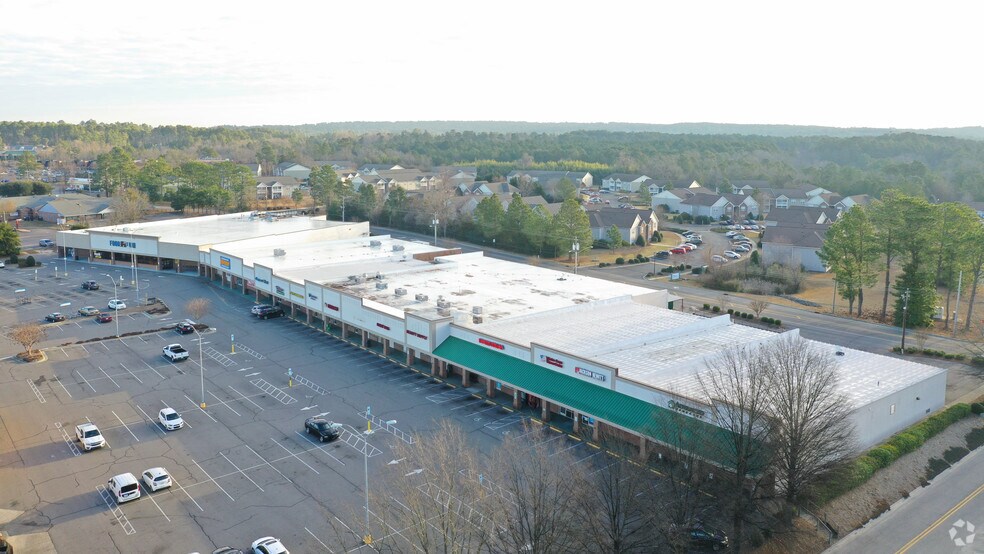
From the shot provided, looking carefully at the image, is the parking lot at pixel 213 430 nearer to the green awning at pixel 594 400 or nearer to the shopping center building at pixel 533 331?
the green awning at pixel 594 400

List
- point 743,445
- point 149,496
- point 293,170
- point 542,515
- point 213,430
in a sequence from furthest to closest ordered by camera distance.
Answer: point 293,170
point 213,430
point 149,496
point 743,445
point 542,515

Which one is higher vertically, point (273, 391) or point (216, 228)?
point (216, 228)

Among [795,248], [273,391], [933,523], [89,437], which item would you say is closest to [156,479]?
[89,437]

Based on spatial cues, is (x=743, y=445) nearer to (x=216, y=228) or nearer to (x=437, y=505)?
(x=437, y=505)

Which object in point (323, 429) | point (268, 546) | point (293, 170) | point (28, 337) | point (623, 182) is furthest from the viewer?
point (293, 170)

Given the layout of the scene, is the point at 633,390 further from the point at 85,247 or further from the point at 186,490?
the point at 85,247

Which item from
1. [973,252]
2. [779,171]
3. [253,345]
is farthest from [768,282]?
[779,171]

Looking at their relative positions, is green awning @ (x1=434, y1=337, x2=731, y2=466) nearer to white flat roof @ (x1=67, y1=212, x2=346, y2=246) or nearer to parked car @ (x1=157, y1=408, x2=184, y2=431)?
parked car @ (x1=157, y1=408, x2=184, y2=431)
